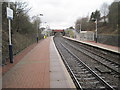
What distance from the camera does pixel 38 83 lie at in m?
5.85

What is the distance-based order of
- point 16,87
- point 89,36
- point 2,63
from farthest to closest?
point 89,36, point 2,63, point 16,87

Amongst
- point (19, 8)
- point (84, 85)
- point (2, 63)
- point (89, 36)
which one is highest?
point (19, 8)

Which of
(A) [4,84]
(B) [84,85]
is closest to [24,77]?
(A) [4,84]

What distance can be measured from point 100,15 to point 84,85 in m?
82.8

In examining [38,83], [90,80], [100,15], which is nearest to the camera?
[38,83]

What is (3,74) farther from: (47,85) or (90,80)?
(90,80)

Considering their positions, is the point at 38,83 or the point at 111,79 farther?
the point at 111,79

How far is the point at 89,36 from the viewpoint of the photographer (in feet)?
127

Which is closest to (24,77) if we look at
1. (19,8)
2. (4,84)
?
(4,84)

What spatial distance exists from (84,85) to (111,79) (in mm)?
1768

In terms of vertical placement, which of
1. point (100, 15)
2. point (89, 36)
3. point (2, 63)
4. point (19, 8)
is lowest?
point (2, 63)

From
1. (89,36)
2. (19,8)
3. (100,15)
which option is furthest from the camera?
(100,15)

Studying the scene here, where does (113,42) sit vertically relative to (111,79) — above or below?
above

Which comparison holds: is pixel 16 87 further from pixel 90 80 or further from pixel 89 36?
pixel 89 36
